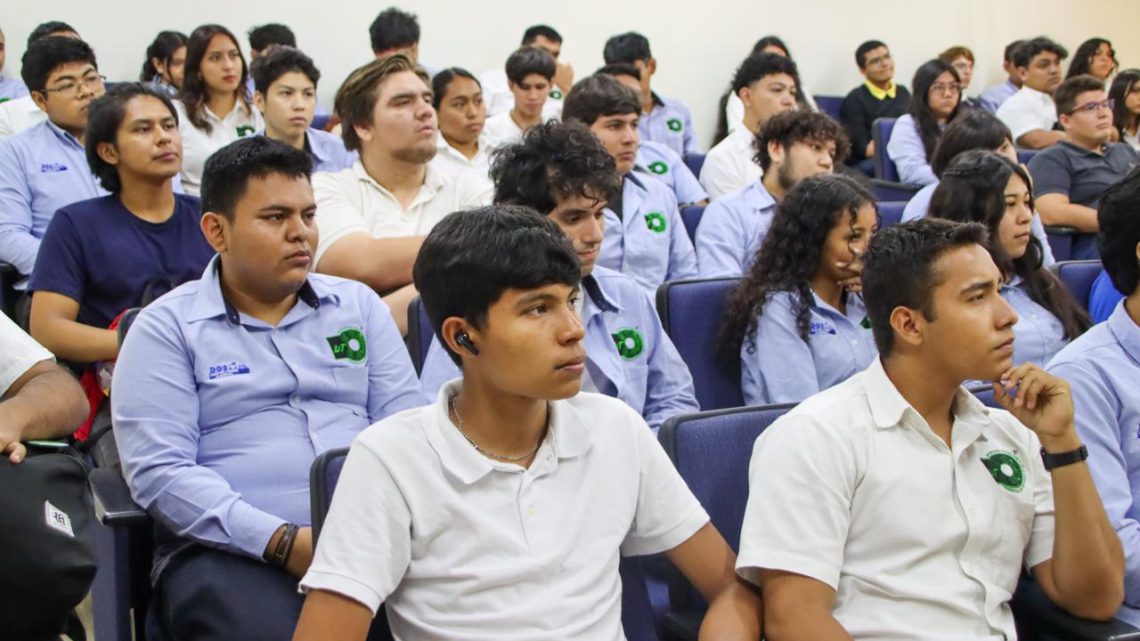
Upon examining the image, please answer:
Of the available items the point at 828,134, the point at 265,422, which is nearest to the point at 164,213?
the point at 265,422

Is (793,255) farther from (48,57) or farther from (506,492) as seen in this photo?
(48,57)

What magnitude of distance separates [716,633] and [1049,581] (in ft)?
1.67

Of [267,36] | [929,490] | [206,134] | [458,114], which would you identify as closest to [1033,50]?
[458,114]

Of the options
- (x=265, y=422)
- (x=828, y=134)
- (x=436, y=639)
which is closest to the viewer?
(x=436, y=639)

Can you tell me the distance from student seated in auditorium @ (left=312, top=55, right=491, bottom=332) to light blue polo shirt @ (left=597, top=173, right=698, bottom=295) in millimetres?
367

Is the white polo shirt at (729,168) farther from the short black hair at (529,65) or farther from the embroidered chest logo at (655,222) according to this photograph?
the embroidered chest logo at (655,222)

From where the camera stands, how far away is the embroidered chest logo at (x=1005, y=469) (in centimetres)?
167

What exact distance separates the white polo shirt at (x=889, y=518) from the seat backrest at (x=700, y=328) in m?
0.83

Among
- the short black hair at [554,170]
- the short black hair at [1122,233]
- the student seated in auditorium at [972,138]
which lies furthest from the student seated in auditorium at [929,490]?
the student seated in auditorium at [972,138]

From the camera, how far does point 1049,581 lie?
5.41 feet

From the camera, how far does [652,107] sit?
6.06m

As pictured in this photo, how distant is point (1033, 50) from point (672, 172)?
3.71m

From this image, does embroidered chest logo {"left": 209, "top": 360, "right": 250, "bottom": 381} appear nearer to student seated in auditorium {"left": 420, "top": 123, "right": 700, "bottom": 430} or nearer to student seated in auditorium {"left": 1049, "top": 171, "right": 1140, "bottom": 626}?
student seated in auditorium {"left": 420, "top": 123, "right": 700, "bottom": 430}

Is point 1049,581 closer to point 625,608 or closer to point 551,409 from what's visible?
point 625,608
